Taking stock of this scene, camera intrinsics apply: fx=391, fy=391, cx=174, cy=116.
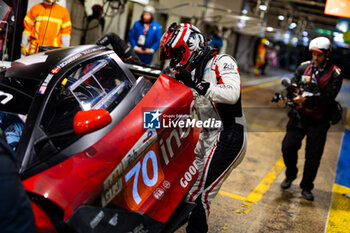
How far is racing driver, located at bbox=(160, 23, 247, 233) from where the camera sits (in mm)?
3039

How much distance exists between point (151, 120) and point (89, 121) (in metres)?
0.61

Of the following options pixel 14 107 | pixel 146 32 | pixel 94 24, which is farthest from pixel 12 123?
pixel 94 24

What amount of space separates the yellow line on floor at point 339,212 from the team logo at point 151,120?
8.41 feet

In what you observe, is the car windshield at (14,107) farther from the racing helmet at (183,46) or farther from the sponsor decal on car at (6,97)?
the racing helmet at (183,46)

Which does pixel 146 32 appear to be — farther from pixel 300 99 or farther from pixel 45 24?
pixel 300 99

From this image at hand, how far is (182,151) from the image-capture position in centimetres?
307

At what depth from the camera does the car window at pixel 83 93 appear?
2.34 metres

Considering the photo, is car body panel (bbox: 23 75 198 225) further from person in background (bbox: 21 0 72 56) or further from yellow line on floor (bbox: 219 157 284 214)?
person in background (bbox: 21 0 72 56)

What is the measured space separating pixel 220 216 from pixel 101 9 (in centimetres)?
639

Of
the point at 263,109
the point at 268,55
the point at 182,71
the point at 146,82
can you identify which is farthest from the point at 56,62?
the point at 268,55

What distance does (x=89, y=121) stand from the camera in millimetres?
2037

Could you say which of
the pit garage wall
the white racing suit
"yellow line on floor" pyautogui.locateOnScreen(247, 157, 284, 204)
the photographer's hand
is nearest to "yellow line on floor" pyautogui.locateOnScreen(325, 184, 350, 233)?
"yellow line on floor" pyautogui.locateOnScreen(247, 157, 284, 204)

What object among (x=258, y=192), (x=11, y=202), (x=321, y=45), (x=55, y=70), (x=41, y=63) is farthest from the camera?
(x=258, y=192)

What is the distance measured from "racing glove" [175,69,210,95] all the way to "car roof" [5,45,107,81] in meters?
0.72
